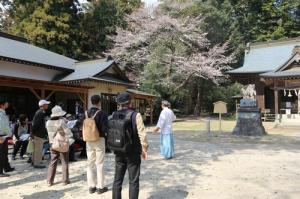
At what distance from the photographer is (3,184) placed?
654cm

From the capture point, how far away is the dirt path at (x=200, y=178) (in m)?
5.73

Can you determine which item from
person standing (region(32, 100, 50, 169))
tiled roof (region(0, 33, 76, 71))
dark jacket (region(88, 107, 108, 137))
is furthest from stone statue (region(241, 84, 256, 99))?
dark jacket (region(88, 107, 108, 137))

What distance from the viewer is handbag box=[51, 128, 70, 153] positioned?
6.34 m

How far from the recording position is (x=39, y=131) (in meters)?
7.70

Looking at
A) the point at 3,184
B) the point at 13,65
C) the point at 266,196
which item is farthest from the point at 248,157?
the point at 13,65

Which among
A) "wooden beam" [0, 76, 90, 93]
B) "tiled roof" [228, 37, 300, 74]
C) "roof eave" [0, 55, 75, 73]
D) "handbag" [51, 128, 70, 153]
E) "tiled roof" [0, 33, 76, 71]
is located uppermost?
"tiled roof" [228, 37, 300, 74]

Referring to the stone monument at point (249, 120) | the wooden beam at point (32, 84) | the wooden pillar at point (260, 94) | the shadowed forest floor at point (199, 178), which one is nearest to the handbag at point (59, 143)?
the shadowed forest floor at point (199, 178)

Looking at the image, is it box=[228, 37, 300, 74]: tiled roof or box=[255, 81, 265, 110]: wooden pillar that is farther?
box=[228, 37, 300, 74]: tiled roof

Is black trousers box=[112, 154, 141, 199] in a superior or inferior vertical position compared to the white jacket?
inferior

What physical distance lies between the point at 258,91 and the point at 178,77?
268 inches

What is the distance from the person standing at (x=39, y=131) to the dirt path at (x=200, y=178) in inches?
12.4

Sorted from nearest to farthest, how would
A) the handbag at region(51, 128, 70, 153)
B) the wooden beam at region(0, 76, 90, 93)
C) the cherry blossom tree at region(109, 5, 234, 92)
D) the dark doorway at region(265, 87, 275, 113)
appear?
1. the handbag at region(51, 128, 70, 153)
2. the wooden beam at region(0, 76, 90, 93)
3. the cherry blossom tree at region(109, 5, 234, 92)
4. the dark doorway at region(265, 87, 275, 113)

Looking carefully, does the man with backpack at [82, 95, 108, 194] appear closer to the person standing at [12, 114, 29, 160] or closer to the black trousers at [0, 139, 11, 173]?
the black trousers at [0, 139, 11, 173]

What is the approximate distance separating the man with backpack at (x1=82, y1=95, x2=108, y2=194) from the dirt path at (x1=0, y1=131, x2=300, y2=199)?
0.23 meters
